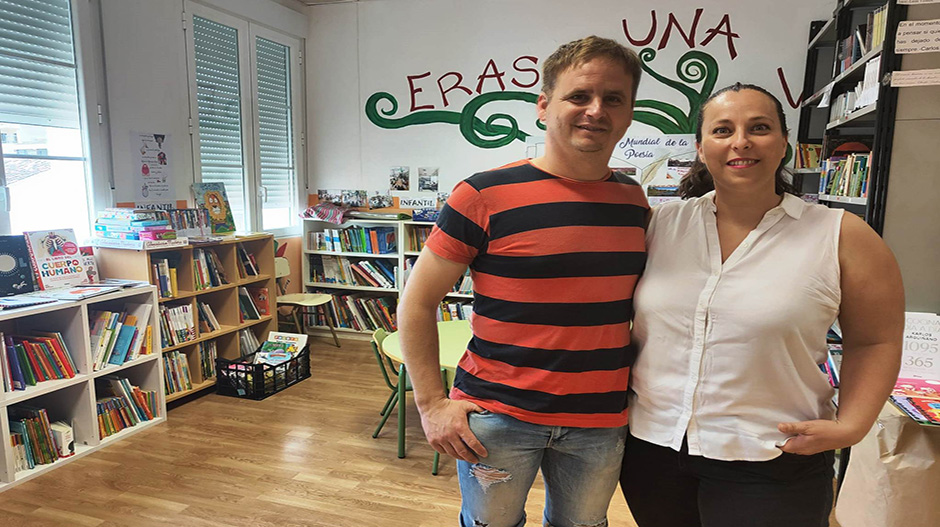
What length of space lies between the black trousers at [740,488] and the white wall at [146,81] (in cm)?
380

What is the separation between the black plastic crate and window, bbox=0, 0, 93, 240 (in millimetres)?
1231

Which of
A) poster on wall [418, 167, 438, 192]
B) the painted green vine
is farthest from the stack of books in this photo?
the painted green vine

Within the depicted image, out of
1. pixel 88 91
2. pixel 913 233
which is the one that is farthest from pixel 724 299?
pixel 88 91

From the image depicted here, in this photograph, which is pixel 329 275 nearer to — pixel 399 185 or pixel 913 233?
pixel 399 185

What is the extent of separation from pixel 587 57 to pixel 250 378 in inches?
137

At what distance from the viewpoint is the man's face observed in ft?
3.99

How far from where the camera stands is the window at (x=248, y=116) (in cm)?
450

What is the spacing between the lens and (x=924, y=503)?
192 centimetres

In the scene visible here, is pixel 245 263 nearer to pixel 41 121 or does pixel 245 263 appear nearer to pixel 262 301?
pixel 262 301

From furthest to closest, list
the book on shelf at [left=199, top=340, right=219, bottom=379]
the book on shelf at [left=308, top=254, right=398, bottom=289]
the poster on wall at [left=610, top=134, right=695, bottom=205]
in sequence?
the book on shelf at [left=308, top=254, right=398, bottom=289], the poster on wall at [left=610, top=134, right=695, bottom=205], the book on shelf at [left=199, top=340, right=219, bottom=379]

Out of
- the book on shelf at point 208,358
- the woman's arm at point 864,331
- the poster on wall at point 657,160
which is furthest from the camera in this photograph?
the poster on wall at point 657,160

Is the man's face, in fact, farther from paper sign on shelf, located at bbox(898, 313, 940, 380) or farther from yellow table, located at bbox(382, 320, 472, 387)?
paper sign on shelf, located at bbox(898, 313, 940, 380)

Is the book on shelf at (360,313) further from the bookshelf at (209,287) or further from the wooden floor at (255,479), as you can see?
the wooden floor at (255,479)

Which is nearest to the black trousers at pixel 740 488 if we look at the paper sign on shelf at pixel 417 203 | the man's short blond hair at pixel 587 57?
the man's short blond hair at pixel 587 57
